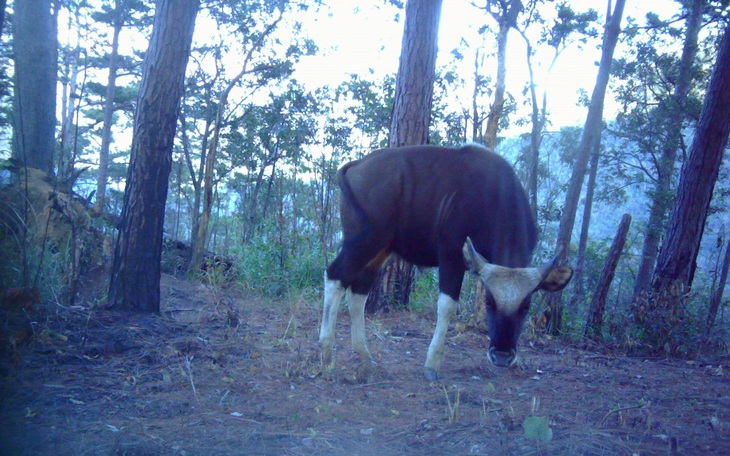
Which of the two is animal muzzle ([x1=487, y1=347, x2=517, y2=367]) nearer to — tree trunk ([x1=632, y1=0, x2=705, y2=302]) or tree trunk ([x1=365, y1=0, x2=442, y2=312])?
tree trunk ([x1=365, y1=0, x2=442, y2=312])

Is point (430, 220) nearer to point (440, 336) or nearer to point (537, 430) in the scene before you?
point (440, 336)

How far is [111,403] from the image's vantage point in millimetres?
3779

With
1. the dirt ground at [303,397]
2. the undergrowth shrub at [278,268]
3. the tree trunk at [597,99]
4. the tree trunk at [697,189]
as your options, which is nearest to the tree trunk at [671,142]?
the tree trunk at [597,99]

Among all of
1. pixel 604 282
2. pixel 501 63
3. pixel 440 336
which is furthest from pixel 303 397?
pixel 501 63

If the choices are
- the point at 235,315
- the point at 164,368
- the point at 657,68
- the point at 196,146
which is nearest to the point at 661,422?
the point at 164,368

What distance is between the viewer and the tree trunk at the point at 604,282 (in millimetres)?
7688

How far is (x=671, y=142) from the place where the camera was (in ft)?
70.0

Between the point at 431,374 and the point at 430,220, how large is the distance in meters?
1.42

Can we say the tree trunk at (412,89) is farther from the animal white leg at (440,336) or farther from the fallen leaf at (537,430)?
the fallen leaf at (537,430)

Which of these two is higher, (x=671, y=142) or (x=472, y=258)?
(x=671, y=142)

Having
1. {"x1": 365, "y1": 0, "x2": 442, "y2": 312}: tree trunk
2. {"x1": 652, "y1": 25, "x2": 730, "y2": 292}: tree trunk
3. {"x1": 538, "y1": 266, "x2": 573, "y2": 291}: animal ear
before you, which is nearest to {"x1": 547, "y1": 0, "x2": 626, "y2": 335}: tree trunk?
{"x1": 652, "y1": 25, "x2": 730, "y2": 292}: tree trunk

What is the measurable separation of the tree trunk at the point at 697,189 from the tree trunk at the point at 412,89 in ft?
13.2

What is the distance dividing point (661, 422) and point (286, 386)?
2.77 meters

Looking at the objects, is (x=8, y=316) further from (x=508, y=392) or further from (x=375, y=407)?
(x=508, y=392)
